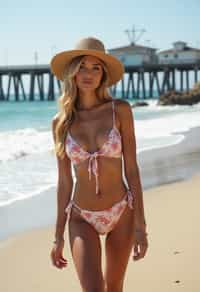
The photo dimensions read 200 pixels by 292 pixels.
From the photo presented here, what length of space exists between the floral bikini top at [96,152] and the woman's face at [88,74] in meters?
0.17

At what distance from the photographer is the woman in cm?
272

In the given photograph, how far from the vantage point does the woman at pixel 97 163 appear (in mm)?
2721

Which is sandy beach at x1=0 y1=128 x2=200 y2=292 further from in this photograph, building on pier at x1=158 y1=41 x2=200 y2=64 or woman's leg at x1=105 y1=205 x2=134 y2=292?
building on pier at x1=158 y1=41 x2=200 y2=64

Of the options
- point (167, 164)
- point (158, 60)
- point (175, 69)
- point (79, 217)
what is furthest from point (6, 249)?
point (158, 60)

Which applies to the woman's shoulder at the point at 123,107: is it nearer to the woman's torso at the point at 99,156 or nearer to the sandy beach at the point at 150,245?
the woman's torso at the point at 99,156

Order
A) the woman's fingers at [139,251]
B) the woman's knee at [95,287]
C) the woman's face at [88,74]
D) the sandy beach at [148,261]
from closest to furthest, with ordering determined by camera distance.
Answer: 1. the woman's knee at [95,287]
2. the woman's fingers at [139,251]
3. the woman's face at [88,74]
4. the sandy beach at [148,261]

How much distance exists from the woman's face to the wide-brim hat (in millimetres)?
33

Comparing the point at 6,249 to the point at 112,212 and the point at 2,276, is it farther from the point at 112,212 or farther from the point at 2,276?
the point at 112,212

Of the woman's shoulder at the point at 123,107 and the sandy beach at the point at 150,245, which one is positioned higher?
the woman's shoulder at the point at 123,107

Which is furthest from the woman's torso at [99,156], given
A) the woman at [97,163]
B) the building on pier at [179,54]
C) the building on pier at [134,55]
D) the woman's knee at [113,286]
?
the building on pier at [134,55]

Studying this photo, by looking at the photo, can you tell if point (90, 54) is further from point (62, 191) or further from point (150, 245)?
point (150, 245)

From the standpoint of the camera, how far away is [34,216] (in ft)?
20.5

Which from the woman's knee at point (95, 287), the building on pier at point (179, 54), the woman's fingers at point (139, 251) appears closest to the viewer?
the woman's knee at point (95, 287)

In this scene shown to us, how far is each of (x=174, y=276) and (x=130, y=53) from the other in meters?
58.1
